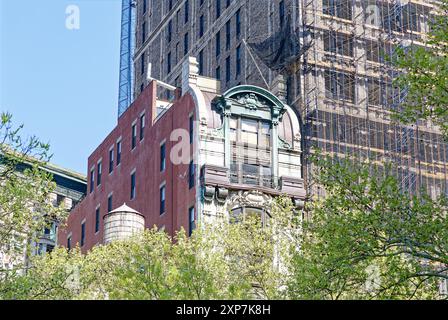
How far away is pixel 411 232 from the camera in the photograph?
31766 mm

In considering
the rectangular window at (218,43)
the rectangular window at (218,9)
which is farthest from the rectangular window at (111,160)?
the rectangular window at (218,9)

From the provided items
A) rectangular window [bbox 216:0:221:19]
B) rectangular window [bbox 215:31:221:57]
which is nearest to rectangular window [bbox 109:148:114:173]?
rectangular window [bbox 215:31:221:57]

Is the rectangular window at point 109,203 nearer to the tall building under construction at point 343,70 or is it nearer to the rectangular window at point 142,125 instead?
the rectangular window at point 142,125

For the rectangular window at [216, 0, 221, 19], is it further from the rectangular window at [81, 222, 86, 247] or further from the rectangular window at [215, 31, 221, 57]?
the rectangular window at [81, 222, 86, 247]

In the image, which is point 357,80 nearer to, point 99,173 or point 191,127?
point 191,127

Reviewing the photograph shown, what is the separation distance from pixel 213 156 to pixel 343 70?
668 inches

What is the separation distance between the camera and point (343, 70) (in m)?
75.7

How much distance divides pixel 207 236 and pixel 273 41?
2886cm

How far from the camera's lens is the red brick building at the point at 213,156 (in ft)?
203

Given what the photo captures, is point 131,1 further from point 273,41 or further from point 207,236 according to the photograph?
point 207,236

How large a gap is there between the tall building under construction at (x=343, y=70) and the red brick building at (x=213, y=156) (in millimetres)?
5127

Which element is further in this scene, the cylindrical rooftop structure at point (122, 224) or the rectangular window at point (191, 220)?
the cylindrical rooftop structure at point (122, 224)

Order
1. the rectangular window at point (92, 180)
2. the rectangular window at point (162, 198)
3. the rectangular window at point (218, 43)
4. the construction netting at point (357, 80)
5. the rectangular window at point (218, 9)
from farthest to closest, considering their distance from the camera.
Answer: the rectangular window at point (218, 9) → the rectangular window at point (218, 43) → the rectangular window at point (92, 180) → the construction netting at point (357, 80) → the rectangular window at point (162, 198)

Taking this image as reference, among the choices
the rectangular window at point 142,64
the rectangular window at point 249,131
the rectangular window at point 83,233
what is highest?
the rectangular window at point 142,64
